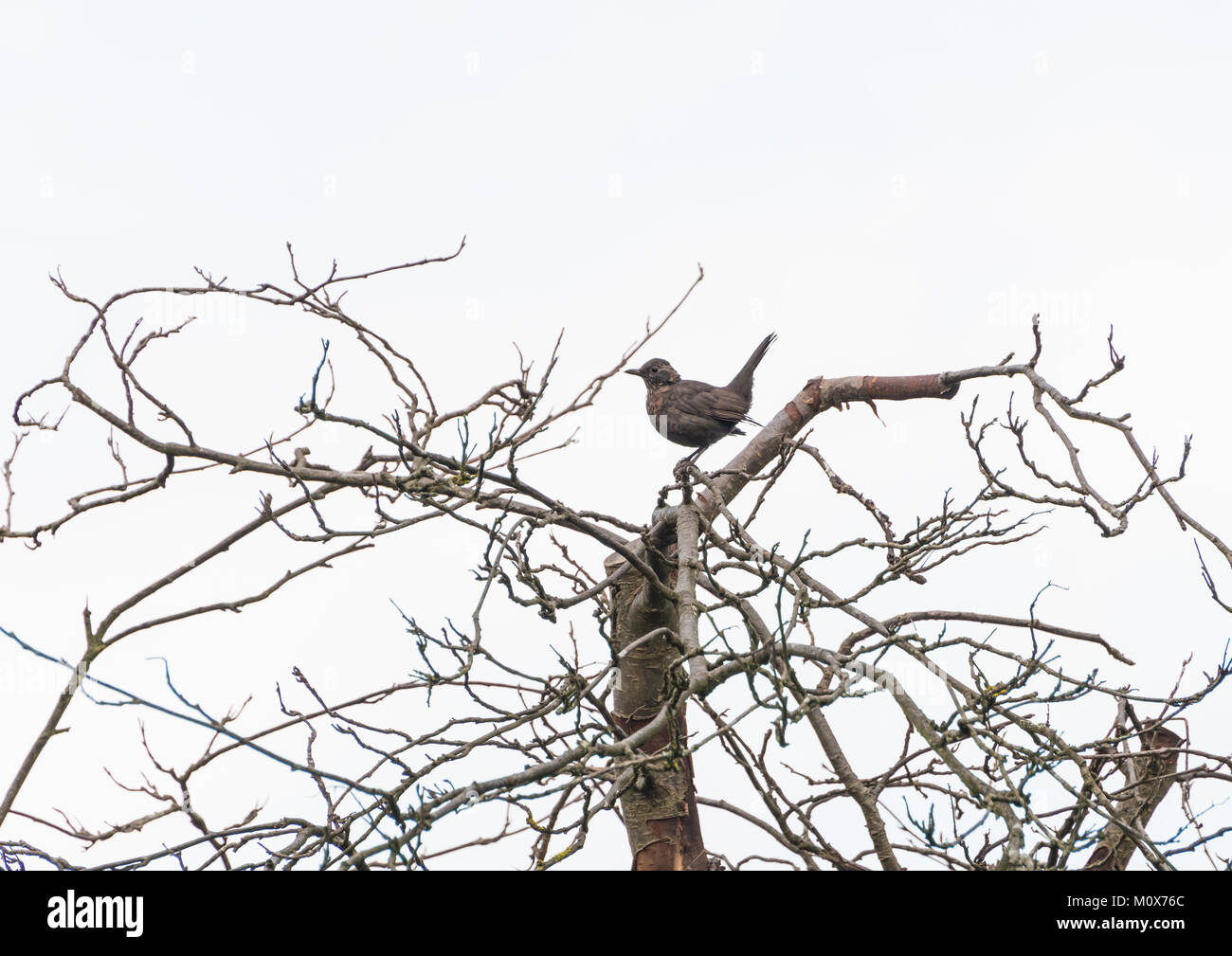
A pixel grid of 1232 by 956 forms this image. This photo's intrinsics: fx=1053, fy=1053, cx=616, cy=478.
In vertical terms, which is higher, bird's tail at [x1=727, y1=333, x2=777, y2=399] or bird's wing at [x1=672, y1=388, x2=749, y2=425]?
bird's tail at [x1=727, y1=333, x2=777, y2=399]

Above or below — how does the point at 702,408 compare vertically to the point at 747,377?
below

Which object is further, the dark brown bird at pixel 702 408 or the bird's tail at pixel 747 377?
the bird's tail at pixel 747 377

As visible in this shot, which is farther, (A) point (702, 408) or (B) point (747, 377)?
(B) point (747, 377)

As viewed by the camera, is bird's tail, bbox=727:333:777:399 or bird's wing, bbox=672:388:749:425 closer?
bird's wing, bbox=672:388:749:425

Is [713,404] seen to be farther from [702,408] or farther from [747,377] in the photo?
[747,377]

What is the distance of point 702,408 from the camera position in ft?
24.0

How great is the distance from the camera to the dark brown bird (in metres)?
7.27

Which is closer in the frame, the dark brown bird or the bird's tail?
the dark brown bird

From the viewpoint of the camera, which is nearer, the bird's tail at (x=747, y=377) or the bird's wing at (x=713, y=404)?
the bird's wing at (x=713, y=404)

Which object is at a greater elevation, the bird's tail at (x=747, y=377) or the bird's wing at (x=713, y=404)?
the bird's tail at (x=747, y=377)

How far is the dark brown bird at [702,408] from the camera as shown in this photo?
23.9ft

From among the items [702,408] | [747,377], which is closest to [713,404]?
[702,408]
